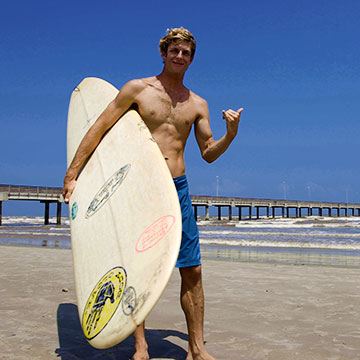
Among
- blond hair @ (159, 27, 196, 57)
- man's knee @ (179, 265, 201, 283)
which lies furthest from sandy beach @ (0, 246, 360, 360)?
blond hair @ (159, 27, 196, 57)

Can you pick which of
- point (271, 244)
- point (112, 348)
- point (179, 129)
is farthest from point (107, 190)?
point (271, 244)

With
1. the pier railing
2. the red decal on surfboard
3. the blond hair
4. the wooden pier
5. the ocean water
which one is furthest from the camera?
the pier railing

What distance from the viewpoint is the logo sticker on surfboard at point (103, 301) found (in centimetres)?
180

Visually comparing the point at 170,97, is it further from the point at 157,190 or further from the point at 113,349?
the point at 113,349

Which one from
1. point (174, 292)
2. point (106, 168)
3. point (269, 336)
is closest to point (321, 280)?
point (174, 292)

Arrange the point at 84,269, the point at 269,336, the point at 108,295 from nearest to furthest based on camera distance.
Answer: the point at 108,295 → the point at 84,269 → the point at 269,336

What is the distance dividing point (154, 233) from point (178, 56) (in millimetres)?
1133

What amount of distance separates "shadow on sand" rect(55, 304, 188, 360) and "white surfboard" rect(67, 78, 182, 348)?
0.54m

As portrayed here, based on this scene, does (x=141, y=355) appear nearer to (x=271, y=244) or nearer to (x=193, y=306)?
(x=193, y=306)

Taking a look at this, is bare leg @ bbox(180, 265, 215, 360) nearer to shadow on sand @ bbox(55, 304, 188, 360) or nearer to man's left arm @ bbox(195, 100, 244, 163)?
shadow on sand @ bbox(55, 304, 188, 360)

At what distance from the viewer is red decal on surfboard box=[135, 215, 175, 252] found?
1879mm

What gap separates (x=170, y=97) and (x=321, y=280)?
13.1ft

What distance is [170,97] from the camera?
247 centimetres

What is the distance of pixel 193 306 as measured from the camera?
231cm
